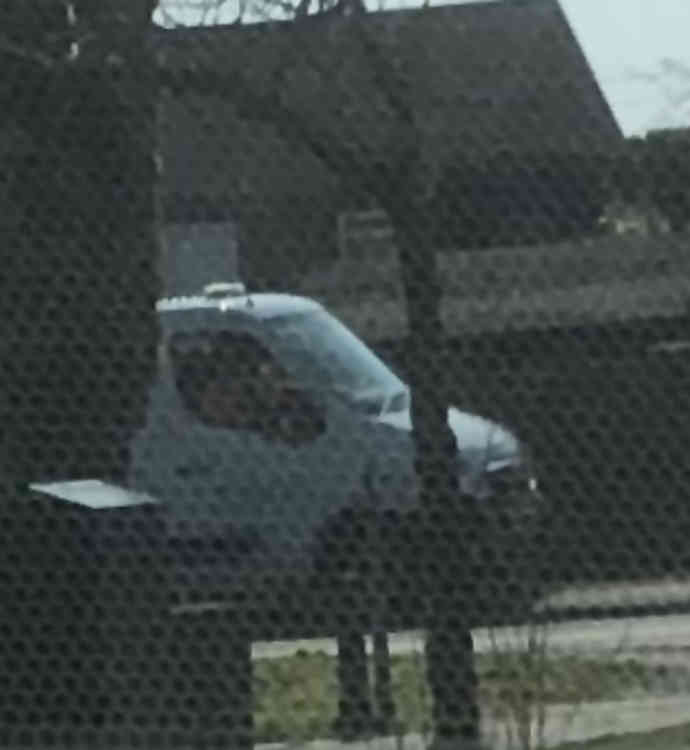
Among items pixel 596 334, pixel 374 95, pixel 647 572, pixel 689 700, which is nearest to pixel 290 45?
pixel 374 95

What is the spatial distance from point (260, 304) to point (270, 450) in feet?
1.17

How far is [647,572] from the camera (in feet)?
14.0

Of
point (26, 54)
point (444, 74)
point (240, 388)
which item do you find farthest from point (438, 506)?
point (26, 54)

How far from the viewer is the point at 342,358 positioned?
4.38 metres

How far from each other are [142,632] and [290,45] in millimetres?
1441

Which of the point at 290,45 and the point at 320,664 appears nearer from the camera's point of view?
the point at 290,45

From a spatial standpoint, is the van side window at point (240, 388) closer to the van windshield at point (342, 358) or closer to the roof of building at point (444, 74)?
the van windshield at point (342, 358)

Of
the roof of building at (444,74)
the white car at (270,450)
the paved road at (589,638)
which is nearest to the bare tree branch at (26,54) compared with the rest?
the roof of building at (444,74)

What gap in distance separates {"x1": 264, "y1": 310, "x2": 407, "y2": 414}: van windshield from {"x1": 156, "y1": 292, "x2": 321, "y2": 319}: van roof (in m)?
0.02

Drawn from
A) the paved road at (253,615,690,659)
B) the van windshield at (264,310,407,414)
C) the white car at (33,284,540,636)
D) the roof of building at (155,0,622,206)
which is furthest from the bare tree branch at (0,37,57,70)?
the paved road at (253,615,690,659)

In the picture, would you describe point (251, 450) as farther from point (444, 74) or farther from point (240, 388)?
point (444, 74)

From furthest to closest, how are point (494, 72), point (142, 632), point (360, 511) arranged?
point (142, 632), point (360, 511), point (494, 72)

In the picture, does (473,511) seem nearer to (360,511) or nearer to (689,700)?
(360,511)

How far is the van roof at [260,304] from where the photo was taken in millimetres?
4355
